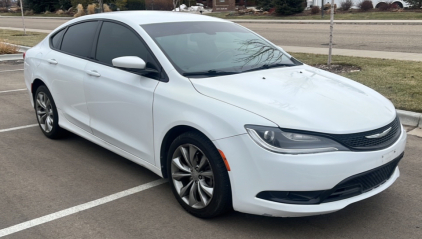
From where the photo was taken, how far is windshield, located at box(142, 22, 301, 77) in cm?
434

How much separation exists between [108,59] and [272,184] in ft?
8.23

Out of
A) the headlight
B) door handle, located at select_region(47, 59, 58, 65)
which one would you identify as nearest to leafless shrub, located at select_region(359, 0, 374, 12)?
door handle, located at select_region(47, 59, 58, 65)

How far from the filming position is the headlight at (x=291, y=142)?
10.8ft

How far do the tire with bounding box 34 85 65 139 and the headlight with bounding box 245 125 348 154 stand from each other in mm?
A: 3490

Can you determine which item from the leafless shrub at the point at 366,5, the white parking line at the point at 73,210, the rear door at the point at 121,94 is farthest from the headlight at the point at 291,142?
the leafless shrub at the point at 366,5

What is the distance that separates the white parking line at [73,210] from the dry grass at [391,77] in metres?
4.11

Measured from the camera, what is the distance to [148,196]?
4.43 meters

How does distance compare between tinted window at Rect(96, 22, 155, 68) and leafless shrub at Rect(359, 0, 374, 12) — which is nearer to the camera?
tinted window at Rect(96, 22, 155, 68)

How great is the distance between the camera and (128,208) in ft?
13.7

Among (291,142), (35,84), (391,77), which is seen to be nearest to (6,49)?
(35,84)

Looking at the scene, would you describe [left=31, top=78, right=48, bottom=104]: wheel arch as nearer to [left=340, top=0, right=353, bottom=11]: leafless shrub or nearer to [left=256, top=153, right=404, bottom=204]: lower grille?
[left=256, top=153, right=404, bottom=204]: lower grille

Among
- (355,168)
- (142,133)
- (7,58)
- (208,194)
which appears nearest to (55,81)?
(142,133)

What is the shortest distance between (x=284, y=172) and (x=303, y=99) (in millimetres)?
733

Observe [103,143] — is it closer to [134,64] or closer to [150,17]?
[134,64]
